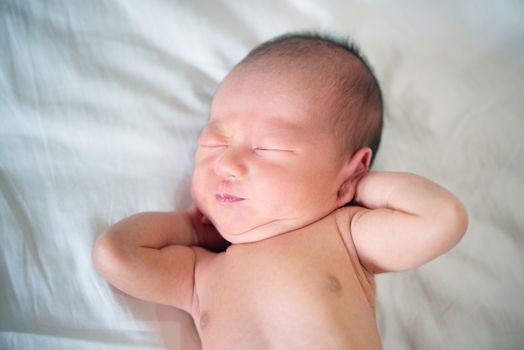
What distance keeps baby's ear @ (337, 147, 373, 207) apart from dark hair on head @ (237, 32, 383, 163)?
2 centimetres

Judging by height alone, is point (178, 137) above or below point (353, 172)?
below

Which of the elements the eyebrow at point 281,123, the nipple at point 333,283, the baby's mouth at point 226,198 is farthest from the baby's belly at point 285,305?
the eyebrow at point 281,123

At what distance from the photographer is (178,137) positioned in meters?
1.25

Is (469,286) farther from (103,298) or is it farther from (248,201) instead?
(103,298)

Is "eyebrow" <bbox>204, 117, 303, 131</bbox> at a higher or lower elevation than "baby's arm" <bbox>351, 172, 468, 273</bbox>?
higher

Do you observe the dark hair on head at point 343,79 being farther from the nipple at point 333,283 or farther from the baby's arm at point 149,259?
the baby's arm at point 149,259

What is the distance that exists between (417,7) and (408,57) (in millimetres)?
180

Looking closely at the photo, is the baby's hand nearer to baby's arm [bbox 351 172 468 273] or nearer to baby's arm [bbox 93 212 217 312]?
baby's arm [bbox 93 212 217 312]

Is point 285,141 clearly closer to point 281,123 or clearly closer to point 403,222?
point 281,123

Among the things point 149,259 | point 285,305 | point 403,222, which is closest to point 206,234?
point 149,259

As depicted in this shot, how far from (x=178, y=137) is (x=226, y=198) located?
0.33m

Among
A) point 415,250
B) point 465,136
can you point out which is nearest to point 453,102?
point 465,136

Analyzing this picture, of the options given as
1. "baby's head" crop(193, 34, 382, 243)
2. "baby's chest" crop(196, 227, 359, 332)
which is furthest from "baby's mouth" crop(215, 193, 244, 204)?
"baby's chest" crop(196, 227, 359, 332)

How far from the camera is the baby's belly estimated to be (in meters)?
0.90
